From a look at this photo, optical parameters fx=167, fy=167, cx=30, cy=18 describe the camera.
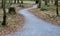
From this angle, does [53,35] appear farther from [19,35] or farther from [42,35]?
[19,35]

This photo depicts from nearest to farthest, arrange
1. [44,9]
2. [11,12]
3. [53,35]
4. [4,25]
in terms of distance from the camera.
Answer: [53,35] < [4,25] < [11,12] < [44,9]

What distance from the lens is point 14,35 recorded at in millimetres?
11312

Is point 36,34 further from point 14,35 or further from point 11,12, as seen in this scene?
point 11,12

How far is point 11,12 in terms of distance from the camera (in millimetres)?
24609

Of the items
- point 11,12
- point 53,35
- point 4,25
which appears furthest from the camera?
point 11,12

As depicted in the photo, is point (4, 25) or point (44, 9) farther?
point (44, 9)

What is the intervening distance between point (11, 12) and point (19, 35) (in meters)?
13.6

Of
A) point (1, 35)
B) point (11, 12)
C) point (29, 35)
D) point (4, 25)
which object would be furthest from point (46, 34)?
point (11, 12)

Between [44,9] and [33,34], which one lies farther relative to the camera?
[44,9]

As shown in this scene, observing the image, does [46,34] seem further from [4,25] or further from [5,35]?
[4,25]

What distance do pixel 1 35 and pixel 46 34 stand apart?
3.09m

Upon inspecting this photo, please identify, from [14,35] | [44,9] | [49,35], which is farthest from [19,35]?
[44,9]

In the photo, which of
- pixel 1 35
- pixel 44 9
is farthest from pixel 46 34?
pixel 44 9

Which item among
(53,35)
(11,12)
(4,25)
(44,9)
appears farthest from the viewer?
(44,9)
